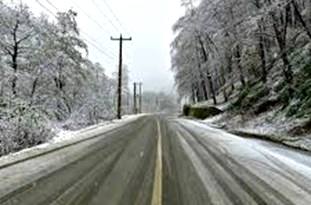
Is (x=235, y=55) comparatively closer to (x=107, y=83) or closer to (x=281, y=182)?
(x=281, y=182)

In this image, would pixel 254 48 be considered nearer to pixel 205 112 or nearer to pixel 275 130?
pixel 205 112

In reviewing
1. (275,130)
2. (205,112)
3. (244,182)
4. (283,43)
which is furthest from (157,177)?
(205,112)

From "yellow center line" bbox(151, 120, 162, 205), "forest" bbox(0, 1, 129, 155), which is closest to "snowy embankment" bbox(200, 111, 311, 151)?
"yellow center line" bbox(151, 120, 162, 205)

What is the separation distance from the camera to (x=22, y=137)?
46.6 feet

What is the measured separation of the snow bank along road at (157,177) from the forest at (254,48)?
7.52 meters

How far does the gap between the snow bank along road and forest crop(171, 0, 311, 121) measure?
752 cm

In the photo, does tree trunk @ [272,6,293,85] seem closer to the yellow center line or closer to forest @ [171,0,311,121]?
forest @ [171,0,311,121]

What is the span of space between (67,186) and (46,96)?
79.5 ft

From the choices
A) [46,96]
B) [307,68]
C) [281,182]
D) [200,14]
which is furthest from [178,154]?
[200,14]

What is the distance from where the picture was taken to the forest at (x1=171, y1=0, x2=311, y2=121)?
21.3 meters

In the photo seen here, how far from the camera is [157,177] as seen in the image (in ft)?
26.1

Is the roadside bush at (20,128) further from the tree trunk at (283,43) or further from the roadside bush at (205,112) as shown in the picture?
the roadside bush at (205,112)

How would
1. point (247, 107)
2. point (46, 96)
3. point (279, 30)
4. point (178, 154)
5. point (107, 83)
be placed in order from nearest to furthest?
point (178, 154), point (279, 30), point (247, 107), point (46, 96), point (107, 83)

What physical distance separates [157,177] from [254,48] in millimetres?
25033
